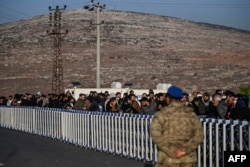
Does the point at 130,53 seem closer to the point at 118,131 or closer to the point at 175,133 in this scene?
the point at 118,131

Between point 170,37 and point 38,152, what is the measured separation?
10188 centimetres

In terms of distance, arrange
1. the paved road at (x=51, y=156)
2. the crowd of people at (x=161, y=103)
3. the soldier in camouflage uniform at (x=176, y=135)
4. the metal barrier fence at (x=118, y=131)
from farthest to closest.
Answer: the paved road at (x=51, y=156) → the crowd of people at (x=161, y=103) → the metal barrier fence at (x=118, y=131) → the soldier in camouflage uniform at (x=176, y=135)

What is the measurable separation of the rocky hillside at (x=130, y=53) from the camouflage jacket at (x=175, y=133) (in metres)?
65.6

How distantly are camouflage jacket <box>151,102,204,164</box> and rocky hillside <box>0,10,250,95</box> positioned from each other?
65.6 meters

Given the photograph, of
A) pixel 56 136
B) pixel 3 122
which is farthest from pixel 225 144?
pixel 3 122

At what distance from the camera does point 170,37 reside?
116688 millimetres

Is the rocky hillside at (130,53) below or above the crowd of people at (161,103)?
above

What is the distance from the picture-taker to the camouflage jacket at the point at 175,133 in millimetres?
6711

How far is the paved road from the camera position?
1347 centimetres

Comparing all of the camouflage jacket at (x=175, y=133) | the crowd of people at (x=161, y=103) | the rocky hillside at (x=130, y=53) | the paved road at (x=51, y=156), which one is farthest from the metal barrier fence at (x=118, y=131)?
the rocky hillside at (x=130, y=53)

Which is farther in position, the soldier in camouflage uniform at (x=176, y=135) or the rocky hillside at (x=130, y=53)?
the rocky hillside at (x=130, y=53)

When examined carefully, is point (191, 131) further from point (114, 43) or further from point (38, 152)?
point (114, 43)

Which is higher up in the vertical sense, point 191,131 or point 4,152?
point 191,131

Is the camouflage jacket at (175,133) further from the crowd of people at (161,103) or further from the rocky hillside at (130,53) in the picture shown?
the rocky hillside at (130,53)
